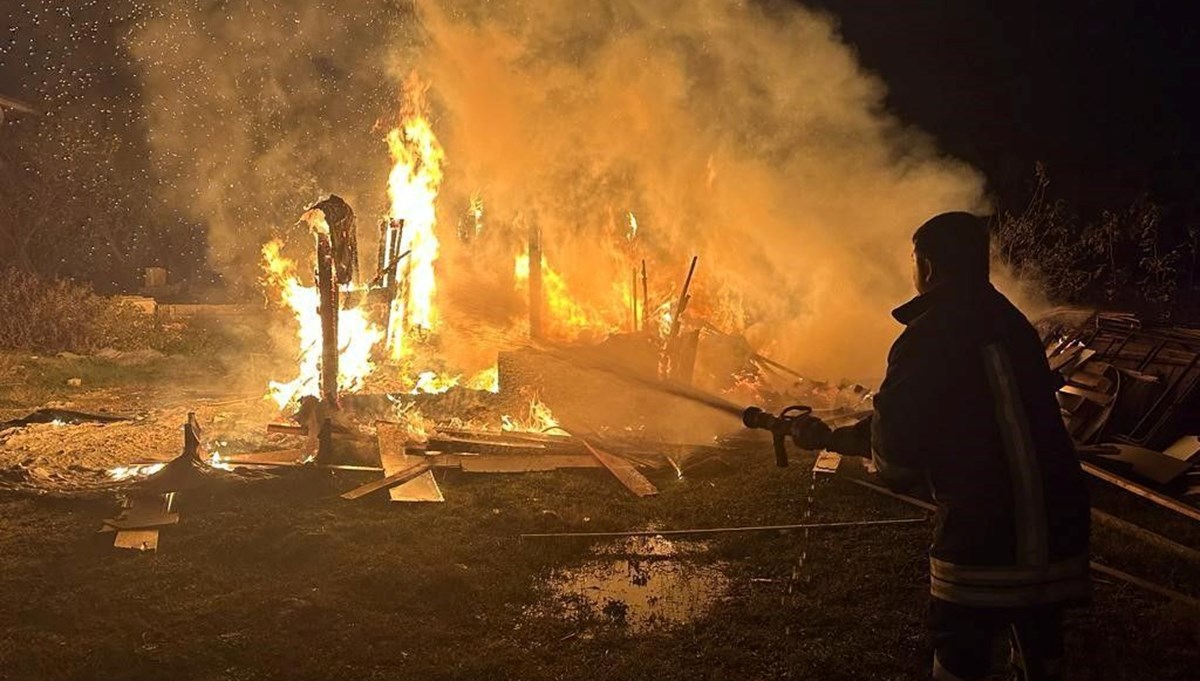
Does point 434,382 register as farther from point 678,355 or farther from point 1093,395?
point 1093,395

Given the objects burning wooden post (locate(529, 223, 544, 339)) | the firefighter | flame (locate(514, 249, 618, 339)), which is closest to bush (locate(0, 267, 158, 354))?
flame (locate(514, 249, 618, 339))

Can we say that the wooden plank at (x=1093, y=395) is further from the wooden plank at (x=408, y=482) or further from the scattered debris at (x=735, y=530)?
→ the wooden plank at (x=408, y=482)

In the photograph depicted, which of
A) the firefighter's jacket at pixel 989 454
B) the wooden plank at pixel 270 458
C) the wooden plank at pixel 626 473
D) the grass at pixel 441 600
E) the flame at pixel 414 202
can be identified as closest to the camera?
the firefighter's jacket at pixel 989 454

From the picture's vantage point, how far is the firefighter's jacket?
3.04 meters

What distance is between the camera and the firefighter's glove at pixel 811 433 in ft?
12.2

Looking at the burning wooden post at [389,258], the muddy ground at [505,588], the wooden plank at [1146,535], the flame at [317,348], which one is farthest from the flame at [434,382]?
the wooden plank at [1146,535]

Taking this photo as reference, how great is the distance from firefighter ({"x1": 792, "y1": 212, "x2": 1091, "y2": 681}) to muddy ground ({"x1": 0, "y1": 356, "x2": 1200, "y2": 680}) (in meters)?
1.76

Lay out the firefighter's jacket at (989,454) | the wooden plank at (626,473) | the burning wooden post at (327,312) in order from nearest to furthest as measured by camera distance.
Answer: the firefighter's jacket at (989,454)
the wooden plank at (626,473)
the burning wooden post at (327,312)

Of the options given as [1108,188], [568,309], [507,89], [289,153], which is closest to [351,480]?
[568,309]

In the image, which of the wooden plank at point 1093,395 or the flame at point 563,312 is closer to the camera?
the wooden plank at point 1093,395

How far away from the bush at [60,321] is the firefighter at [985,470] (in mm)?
16534

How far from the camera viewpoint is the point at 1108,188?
23812 mm

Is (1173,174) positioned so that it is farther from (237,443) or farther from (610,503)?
(237,443)

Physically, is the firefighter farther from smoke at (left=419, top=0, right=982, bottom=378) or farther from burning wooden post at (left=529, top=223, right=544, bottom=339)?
smoke at (left=419, top=0, right=982, bottom=378)
